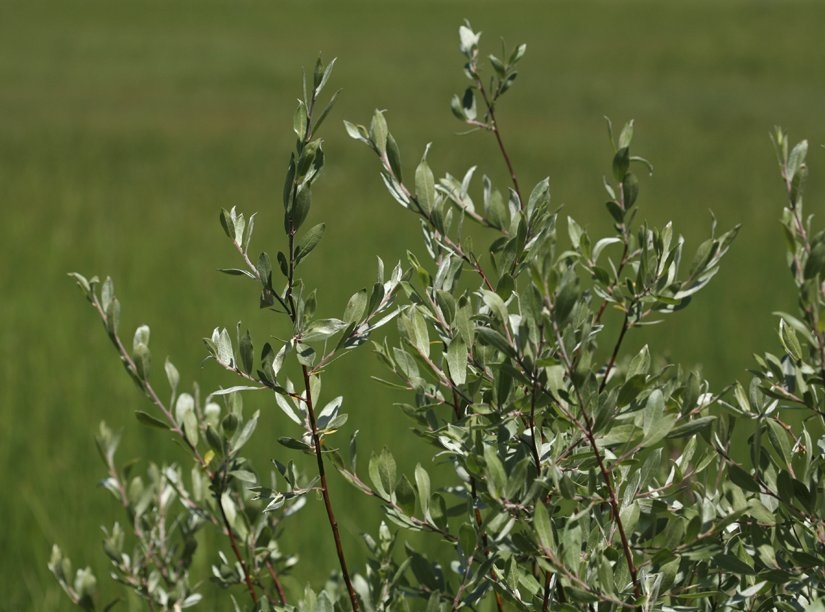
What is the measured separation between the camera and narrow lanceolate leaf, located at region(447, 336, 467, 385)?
738 millimetres

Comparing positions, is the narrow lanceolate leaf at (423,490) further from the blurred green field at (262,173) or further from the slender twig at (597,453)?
the blurred green field at (262,173)

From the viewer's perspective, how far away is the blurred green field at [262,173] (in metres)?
3.04

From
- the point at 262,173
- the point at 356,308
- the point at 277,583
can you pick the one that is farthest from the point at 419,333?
the point at 262,173

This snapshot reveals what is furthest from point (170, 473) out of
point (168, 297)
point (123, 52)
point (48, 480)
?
point (123, 52)

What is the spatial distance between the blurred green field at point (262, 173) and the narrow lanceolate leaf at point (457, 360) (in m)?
1.28

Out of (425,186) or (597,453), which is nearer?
(597,453)

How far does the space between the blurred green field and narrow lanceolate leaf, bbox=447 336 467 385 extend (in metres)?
1.28

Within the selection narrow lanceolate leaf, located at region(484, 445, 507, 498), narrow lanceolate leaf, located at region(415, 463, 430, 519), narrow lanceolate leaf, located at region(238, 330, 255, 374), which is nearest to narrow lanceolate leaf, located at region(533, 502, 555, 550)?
narrow lanceolate leaf, located at region(484, 445, 507, 498)

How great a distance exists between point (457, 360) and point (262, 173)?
7.95 m

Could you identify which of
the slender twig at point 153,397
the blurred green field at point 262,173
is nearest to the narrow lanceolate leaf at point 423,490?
the slender twig at point 153,397

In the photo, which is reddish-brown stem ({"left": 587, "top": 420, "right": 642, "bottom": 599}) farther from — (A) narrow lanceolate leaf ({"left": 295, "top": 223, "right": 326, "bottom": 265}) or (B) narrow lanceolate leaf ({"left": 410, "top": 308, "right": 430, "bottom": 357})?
(A) narrow lanceolate leaf ({"left": 295, "top": 223, "right": 326, "bottom": 265})

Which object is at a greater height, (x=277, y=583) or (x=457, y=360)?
(x=457, y=360)

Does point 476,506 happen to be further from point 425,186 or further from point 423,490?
point 425,186

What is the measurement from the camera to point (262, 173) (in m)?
8.46
